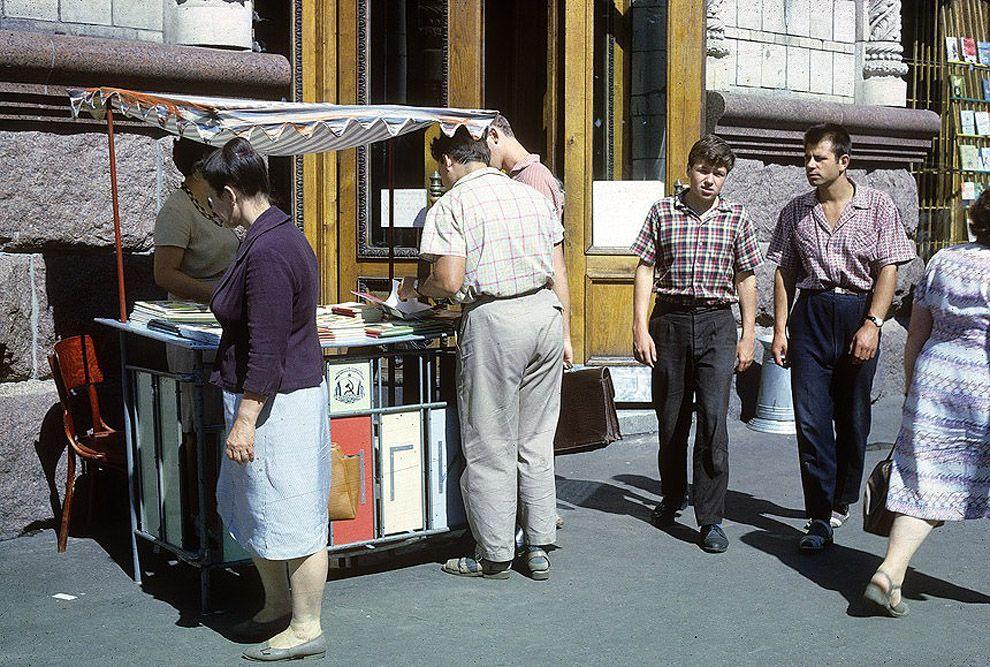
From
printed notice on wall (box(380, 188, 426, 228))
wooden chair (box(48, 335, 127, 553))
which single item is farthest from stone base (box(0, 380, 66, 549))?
printed notice on wall (box(380, 188, 426, 228))

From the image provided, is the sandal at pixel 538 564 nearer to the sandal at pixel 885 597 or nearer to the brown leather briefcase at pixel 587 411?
the brown leather briefcase at pixel 587 411

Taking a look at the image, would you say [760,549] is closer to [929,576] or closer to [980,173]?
[929,576]

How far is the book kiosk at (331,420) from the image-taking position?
5.01 metres

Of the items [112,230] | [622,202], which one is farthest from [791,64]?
[112,230]

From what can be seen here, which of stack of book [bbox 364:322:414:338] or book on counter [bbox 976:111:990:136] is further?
book on counter [bbox 976:111:990:136]

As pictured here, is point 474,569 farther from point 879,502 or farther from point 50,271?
point 50,271

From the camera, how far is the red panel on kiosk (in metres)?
5.22

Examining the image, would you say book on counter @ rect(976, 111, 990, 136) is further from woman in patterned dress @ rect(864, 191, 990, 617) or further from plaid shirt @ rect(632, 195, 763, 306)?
woman in patterned dress @ rect(864, 191, 990, 617)

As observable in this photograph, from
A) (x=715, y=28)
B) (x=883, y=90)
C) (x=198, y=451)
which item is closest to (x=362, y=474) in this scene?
(x=198, y=451)

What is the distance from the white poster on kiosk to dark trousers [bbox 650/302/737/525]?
49.3 inches

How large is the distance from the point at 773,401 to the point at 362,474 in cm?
414

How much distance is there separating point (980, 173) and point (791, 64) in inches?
110

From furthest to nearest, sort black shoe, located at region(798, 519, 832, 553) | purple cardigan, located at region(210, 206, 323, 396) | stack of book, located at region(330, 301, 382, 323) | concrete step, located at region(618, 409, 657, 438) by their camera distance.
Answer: concrete step, located at region(618, 409, 657, 438) → black shoe, located at region(798, 519, 832, 553) → stack of book, located at region(330, 301, 382, 323) → purple cardigan, located at region(210, 206, 323, 396)

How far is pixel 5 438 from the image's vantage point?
5.90 metres
